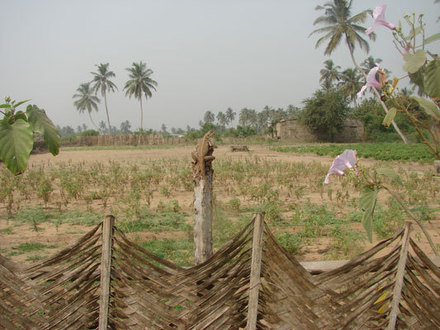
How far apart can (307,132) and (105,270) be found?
34.0 m

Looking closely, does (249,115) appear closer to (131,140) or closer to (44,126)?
(131,140)

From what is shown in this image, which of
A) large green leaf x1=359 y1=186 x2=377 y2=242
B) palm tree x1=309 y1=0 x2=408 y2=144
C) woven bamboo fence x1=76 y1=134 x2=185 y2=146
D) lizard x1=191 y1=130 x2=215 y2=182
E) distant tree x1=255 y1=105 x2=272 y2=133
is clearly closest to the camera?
large green leaf x1=359 y1=186 x2=377 y2=242

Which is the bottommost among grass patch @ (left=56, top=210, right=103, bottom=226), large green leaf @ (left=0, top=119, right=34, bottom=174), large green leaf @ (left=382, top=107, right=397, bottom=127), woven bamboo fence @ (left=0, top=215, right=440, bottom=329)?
grass patch @ (left=56, top=210, right=103, bottom=226)

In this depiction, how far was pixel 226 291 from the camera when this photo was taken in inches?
46.2

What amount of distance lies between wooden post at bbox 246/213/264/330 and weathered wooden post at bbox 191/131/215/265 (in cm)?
65

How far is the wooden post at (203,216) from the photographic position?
1762 millimetres

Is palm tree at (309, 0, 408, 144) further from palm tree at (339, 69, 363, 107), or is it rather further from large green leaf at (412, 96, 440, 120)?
large green leaf at (412, 96, 440, 120)

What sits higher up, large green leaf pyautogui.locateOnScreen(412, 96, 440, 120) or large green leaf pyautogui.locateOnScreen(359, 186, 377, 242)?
large green leaf pyautogui.locateOnScreen(412, 96, 440, 120)

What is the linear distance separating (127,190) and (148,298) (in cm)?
682

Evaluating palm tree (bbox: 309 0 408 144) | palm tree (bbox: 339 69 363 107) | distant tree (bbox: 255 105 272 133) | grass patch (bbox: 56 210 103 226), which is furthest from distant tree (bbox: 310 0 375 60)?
distant tree (bbox: 255 105 272 133)

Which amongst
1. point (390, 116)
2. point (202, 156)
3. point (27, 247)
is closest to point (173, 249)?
point (27, 247)

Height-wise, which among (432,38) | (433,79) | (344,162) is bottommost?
(344,162)

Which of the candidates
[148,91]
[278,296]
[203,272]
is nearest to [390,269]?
[278,296]

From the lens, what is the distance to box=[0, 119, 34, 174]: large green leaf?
1207 millimetres
